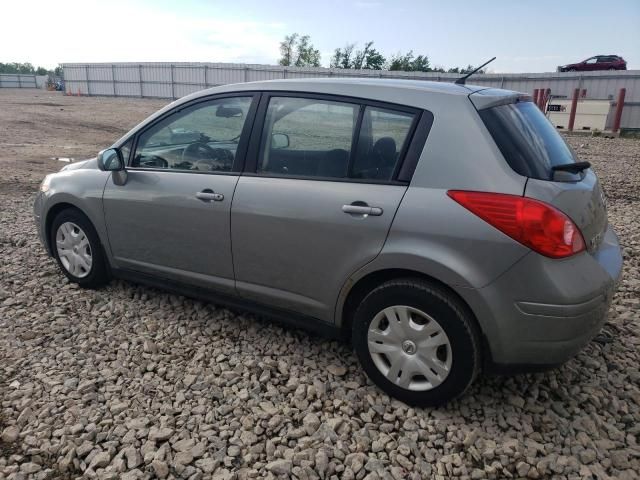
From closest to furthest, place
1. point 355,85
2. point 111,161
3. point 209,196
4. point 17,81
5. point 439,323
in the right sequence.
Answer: point 439,323 → point 355,85 → point 209,196 → point 111,161 → point 17,81

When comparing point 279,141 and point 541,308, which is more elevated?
point 279,141

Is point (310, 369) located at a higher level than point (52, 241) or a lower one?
lower

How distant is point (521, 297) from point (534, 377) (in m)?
0.96

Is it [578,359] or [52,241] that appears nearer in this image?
[578,359]

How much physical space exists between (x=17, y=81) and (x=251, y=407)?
72744 mm

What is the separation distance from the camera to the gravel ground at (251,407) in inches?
93.8

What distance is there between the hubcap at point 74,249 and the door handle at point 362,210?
2.47 meters

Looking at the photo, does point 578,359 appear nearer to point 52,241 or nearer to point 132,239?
point 132,239

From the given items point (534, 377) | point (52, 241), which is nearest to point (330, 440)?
point (534, 377)

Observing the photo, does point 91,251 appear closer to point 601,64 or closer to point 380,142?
point 380,142

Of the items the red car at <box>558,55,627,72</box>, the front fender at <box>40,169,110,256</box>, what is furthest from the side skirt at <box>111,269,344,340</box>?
the red car at <box>558,55,627,72</box>

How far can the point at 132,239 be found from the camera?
3.79 m

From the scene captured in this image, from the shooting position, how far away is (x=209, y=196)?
3.25 meters

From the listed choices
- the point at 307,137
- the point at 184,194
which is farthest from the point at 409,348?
the point at 184,194
